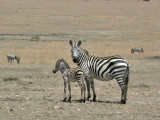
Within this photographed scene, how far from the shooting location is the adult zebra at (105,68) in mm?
13484

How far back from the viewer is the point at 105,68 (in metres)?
13.8

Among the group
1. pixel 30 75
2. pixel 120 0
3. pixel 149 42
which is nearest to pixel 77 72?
pixel 30 75

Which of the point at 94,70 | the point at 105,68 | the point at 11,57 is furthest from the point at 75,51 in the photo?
the point at 11,57

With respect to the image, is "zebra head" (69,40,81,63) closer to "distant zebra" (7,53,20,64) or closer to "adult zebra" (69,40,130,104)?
"adult zebra" (69,40,130,104)

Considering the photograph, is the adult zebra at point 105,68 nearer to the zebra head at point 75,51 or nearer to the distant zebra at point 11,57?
the zebra head at point 75,51

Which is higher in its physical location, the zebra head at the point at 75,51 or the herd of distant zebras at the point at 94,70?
the zebra head at the point at 75,51

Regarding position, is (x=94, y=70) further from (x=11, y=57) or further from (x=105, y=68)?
(x=11, y=57)

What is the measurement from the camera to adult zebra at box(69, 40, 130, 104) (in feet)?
44.2

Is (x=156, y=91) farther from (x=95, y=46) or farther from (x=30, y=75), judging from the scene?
(x=95, y=46)

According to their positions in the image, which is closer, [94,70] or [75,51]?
[94,70]

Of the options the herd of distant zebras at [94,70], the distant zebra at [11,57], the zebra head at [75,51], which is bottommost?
the herd of distant zebras at [94,70]

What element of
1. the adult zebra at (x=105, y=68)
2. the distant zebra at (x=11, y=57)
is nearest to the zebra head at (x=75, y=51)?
the adult zebra at (x=105, y=68)

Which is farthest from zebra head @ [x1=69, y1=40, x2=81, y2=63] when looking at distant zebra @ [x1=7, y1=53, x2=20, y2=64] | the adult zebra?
distant zebra @ [x1=7, y1=53, x2=20, y2=64]

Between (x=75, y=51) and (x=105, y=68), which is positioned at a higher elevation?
(x=75, y=51)
